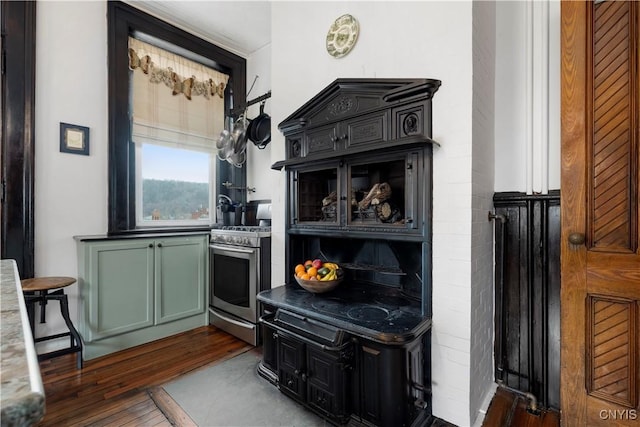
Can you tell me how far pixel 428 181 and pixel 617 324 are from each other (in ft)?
3.34

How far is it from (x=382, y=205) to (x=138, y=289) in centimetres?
222

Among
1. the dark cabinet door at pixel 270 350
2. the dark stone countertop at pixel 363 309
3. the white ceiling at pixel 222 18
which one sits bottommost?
the dark cabinet door at pixel 270 350

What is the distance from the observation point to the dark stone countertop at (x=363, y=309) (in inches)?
57.2

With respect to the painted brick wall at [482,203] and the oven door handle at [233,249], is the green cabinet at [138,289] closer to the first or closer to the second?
the oven door handle at [233,249]

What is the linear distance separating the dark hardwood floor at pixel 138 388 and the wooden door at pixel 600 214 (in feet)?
1.49

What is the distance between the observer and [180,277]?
9.39 ft

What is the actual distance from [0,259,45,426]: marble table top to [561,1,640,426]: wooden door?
184 cm

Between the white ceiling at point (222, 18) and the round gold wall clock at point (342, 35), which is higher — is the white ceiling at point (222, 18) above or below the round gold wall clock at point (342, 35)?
above

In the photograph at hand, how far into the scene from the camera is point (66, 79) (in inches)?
96.9

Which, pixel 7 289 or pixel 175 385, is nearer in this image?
pixel 7 289

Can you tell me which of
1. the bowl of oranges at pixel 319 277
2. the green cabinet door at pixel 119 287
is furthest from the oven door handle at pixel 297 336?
the green cabinet door at pixel 119 287

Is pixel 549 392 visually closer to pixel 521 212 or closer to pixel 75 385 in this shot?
pixel 521 212

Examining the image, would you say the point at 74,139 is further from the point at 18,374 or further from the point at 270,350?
the point at 18,374

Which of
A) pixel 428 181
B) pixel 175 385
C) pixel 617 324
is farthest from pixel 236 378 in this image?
pixel 617 324
